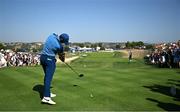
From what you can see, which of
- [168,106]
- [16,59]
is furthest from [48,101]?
[16,59]

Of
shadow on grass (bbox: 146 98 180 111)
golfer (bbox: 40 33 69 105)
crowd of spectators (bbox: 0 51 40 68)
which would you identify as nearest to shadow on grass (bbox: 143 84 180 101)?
shadow on grass (bbox: 146 98 180 111)

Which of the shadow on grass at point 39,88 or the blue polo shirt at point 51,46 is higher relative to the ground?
the blue polo shirt at point 51,46

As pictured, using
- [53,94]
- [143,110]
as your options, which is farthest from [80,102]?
[143,110]

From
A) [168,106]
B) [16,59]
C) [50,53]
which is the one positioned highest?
[50,53]

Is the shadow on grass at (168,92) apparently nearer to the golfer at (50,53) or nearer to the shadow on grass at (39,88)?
the golfer at (50,53)

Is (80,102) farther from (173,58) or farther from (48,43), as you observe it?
(173,58)

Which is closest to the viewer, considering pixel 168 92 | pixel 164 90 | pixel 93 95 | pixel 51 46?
pixel 51 46

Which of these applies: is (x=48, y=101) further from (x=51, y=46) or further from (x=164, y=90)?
(x=164, y=90)

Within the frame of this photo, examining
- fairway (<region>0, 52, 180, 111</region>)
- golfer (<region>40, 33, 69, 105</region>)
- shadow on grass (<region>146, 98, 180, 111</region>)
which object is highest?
golfer (<region>40, 33, 69, 105</region>)

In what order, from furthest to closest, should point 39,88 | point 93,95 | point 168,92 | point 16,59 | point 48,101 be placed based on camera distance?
point 16,59 < point 39,88 < point 168,92 < point 93,95 < point 48,101

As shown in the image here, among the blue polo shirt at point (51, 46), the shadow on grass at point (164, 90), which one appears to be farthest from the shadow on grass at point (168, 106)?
the blue polo shirt at point (51, 46)

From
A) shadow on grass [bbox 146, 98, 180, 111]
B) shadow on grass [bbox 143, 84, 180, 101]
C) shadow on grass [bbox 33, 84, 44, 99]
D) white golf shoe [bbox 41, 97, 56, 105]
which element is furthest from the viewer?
shadow on grass [bbox 33, 84, 44, 99]

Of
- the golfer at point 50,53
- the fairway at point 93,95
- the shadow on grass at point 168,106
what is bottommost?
the shadow on grass at point 168,106

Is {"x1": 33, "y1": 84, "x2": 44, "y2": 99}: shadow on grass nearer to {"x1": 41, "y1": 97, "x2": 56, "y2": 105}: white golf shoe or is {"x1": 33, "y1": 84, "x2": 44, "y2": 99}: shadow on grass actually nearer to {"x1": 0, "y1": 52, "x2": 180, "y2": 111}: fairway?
{"x1": 0, "y1": 52, "x2": 180, "y2": 111}: fairway
